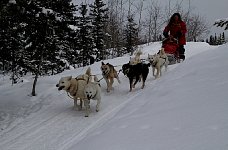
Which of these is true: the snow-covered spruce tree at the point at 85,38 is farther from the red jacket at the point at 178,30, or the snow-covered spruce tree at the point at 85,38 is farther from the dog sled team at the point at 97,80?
the dog sled team at the point at 97,80

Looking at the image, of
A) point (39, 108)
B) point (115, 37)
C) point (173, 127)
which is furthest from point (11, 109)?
point (115, 37)

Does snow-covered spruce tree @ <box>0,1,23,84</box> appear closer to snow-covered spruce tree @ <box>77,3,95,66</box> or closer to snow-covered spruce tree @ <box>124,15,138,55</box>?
snow-covered spruce tree @ <box>77,3,95,66</box>

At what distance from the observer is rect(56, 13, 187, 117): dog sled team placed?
25.8 feet

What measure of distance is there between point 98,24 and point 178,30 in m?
21.5

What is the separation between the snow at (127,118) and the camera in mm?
3801

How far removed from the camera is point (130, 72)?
9.36 metres

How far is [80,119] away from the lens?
761 cm

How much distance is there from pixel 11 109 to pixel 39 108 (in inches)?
36.1

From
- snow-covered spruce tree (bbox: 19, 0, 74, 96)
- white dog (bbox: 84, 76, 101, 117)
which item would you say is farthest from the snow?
snow-covered spruce tree (bbox: 19, 0, 74, 96)

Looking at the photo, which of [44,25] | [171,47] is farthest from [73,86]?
[171,47]

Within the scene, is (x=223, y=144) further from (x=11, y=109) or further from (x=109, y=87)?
(x=11, y=109)

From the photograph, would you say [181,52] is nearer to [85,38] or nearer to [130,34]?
[85,38]

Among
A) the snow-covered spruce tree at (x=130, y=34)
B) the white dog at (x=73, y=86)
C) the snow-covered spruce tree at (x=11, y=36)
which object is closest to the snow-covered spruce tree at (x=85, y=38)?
the snow-covered spruce tree at (x=130, y=34)

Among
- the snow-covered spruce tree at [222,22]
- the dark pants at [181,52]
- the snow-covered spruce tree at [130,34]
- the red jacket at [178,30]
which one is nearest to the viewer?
the snow-covered spruce tree at [222,22]
